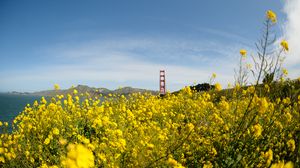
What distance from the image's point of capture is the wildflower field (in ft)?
9.18

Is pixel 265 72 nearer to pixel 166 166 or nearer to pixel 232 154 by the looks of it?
pixel 232 154

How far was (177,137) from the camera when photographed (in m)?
4.42

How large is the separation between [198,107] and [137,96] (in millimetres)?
4247

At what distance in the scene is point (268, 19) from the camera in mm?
3094

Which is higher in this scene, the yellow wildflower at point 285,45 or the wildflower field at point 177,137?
the yellow wildflower at point 285,45

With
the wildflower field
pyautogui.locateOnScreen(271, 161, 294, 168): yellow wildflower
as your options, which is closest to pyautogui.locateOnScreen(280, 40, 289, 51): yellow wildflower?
the wildflower field

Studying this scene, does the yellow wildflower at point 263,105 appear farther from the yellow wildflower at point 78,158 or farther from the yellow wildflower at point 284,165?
the yellow wildflower at point 78,158

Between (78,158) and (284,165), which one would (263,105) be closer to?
(284,165)

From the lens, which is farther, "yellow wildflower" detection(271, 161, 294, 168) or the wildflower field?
the wildflower field

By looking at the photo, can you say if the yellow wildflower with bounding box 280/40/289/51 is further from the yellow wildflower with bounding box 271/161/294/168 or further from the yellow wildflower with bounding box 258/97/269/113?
the yellow wildflower with bounding box 271/161/294/168

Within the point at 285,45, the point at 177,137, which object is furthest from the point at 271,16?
the point at 177,137

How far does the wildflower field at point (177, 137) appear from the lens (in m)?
2.80

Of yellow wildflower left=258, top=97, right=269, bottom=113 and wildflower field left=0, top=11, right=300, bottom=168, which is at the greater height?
yellow wildflower left=258, top=97, right=269, bottom=113

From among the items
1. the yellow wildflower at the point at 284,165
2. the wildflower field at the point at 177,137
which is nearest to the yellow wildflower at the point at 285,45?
the wildflower field at the point at 177,137
